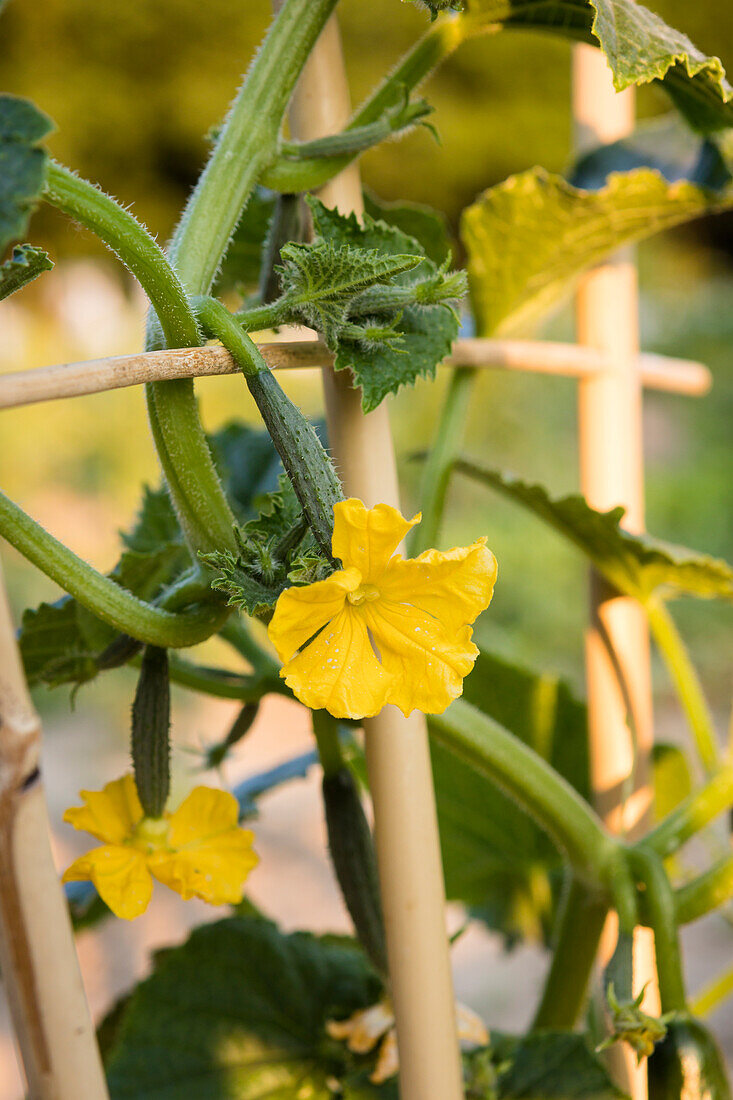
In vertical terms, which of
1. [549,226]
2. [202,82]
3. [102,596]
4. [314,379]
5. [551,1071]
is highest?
[202,82]

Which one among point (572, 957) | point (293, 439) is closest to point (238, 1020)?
point (572, 957)

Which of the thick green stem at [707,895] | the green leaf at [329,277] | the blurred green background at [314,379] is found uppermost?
the blurred green background at [314,379]

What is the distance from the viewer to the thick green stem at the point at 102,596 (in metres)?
0.32

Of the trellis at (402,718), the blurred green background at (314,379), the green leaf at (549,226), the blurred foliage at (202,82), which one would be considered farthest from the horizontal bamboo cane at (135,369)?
the blurred foliage at (202,82)

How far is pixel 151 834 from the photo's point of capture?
1.25ft

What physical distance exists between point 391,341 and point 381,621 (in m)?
0.12

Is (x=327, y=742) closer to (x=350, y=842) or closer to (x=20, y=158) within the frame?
(x=350, y=842)

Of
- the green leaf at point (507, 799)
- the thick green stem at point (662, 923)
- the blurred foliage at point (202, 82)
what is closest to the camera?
the thick green stem at point (662, 923)

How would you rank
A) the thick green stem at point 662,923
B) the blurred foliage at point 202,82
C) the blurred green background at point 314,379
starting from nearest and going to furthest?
the thick green stem at point 662,923 → the blurred green background at point 314,379 → the blurred foliage at point 202,82

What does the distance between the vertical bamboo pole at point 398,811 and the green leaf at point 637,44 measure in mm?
100

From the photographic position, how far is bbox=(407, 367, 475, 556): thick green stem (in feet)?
1.84

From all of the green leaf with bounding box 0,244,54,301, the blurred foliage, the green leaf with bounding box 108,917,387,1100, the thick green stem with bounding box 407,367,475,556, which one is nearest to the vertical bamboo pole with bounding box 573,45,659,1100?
the thick green stem with bounding box 407,367,475,556

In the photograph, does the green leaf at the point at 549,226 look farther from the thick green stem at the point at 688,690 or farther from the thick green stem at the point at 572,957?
the thick green stem at the point at 572,957

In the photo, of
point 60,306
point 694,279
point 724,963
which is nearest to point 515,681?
point 724,963
